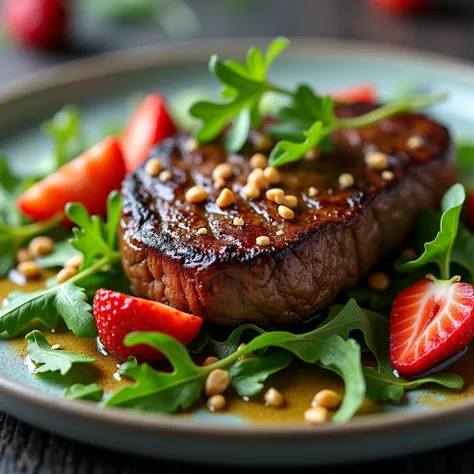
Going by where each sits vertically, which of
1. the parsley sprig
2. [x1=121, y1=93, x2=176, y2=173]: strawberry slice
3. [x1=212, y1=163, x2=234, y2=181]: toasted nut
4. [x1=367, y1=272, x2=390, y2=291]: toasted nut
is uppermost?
the parsley sprig

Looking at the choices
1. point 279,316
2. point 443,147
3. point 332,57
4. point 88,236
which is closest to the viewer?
point 279,316

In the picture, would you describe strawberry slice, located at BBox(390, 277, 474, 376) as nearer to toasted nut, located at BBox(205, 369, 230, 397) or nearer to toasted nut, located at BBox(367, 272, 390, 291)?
toasted nut, located at BBox(367, 272, 390, 291)

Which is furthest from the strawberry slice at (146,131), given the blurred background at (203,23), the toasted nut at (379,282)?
the blurred background at (203,23)

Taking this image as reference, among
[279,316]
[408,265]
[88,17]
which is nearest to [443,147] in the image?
[408,265]

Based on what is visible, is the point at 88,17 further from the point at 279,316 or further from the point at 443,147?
the point at 279,316

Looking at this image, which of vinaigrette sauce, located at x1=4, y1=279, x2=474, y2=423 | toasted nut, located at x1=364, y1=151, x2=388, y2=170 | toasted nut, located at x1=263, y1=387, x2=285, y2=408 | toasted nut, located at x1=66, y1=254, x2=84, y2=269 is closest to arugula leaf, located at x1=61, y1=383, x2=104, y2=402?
vinaigrette sauce, located at x1=4, y1=279, x2=474, y2=423

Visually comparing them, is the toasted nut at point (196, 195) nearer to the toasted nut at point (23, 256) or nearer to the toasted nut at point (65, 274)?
the toasted nut at point (65, 274)
